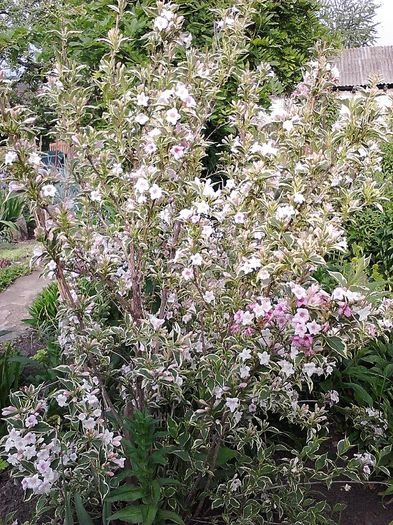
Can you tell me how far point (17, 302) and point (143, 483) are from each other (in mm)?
3327

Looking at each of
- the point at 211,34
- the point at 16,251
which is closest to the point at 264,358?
the point at 211,34

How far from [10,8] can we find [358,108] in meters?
10.7

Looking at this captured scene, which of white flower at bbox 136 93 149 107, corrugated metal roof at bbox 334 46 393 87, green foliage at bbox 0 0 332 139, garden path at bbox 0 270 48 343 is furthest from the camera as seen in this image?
corrugated metal roof at bbox 334 46 393 87

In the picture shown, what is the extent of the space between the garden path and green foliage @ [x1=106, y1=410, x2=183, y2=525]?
215cm

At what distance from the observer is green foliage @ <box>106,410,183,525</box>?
5.24 feet

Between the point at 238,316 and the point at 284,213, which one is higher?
the point at 284,213

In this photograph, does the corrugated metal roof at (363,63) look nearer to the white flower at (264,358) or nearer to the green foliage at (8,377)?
the green foliage at (8,377)

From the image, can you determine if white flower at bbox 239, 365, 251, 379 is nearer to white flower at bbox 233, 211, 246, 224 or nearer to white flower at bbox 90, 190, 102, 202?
white flower at bbox 233, 211, 246, 224

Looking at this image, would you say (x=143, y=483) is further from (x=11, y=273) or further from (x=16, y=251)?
(x=16, y=251)

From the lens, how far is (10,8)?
1043 cm

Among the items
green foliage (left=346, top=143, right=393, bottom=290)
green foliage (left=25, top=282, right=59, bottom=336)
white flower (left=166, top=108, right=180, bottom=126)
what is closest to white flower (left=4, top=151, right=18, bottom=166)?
white flower (left=166, top=108, right=180, bottom=126)

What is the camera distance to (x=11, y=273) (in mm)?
5453

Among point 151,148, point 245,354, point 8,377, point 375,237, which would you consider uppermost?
point 151,148

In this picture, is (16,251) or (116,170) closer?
(116,170)
